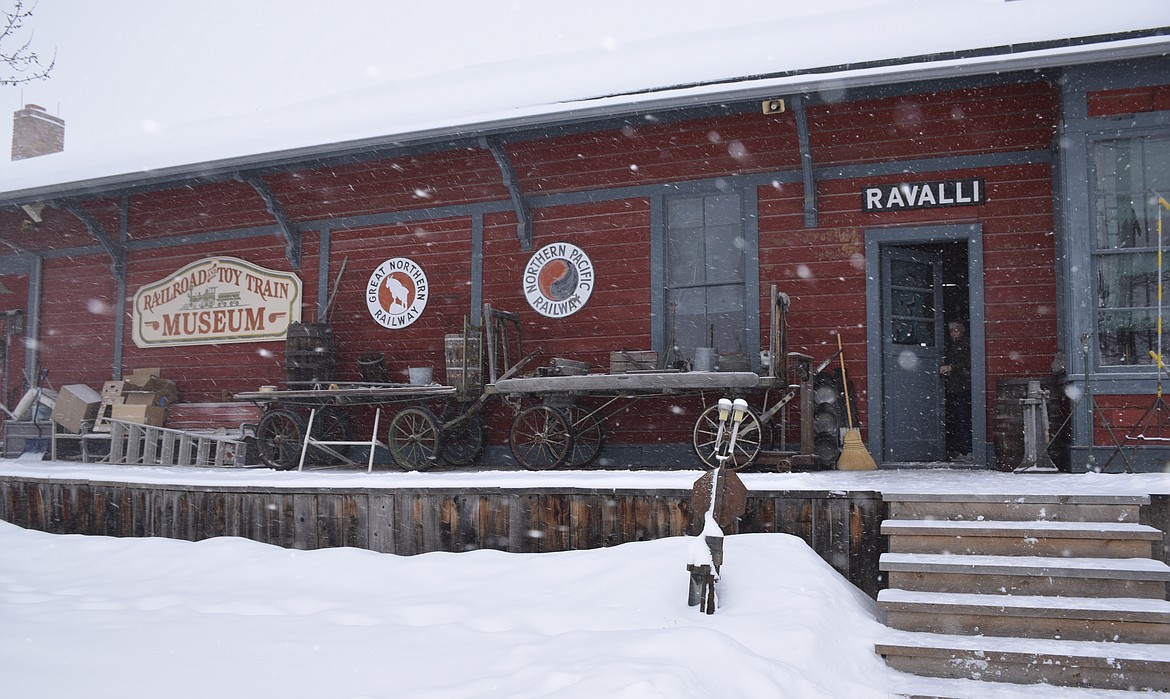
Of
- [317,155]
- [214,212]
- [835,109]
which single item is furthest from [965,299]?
[214,212]

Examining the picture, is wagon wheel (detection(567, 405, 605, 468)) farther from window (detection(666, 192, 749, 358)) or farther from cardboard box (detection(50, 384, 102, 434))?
cardboard box (detection(50, 384, 102, 434))

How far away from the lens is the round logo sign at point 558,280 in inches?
352

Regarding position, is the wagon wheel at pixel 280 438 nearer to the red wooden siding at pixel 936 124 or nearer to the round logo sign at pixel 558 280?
the round logo sign at pixel 558 280

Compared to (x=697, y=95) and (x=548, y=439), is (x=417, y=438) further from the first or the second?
(x=697, y=95)

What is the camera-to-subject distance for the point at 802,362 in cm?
764

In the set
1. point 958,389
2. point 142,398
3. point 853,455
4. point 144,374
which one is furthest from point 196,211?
point 958,389

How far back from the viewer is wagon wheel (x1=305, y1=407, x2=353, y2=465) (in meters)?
9.44

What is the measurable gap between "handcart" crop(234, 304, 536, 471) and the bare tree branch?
3577 mm

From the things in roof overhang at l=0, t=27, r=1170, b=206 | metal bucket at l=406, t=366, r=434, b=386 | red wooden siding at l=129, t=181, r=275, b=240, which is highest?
roof overhang at l=0, t=27, r=1170, b=206

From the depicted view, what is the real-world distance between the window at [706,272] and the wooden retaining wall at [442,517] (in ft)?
9.10

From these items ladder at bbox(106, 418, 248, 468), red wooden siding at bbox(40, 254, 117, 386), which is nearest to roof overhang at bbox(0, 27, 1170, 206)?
red wooden siding at bbox(40, 254, 117, 386)

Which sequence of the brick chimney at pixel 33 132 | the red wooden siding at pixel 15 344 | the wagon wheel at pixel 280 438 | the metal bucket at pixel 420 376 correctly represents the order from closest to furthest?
1. the metal bucket at pixel 420 376
2. the wagon wheel at pixel 280 438
3. the red wooden siding at pixel 15 344
4. the brick chimney at pixel 33 132

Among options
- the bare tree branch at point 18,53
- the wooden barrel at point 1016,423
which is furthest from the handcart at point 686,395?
the bare tree branch at point 18,53

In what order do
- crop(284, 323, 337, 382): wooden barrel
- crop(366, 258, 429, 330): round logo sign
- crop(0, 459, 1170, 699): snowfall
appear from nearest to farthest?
crop(0, 459, 1170, 699): snowfall < crop(284, 323, 337, 382): wooden barrel < crop(366, 258, 429, 330): round logo sign
